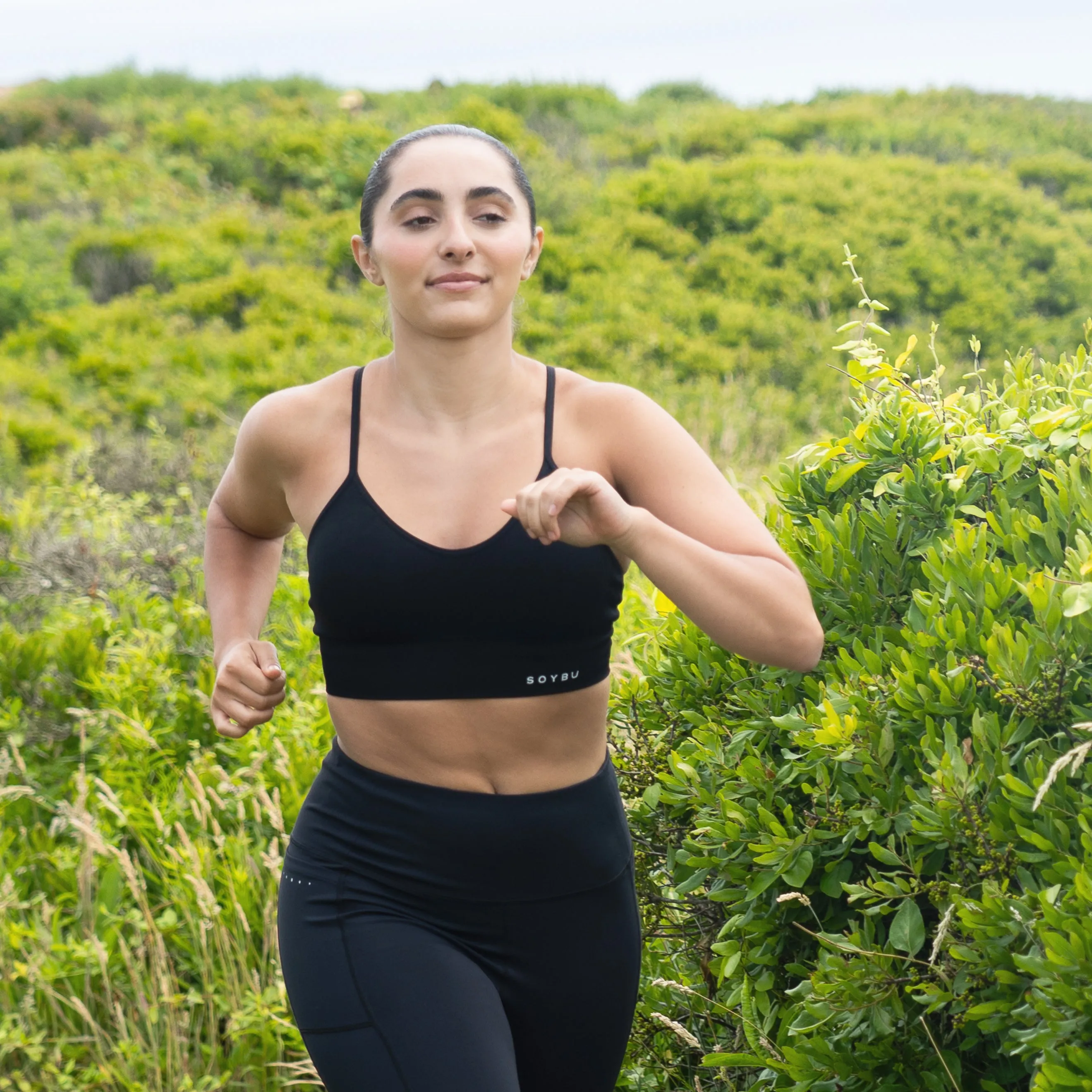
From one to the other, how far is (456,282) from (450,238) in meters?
0.07

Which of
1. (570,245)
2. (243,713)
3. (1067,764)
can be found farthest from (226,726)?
(570,245)

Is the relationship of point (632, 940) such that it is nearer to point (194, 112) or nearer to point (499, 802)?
point (499, 802)

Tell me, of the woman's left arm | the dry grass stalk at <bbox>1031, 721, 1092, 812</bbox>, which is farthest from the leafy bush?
the woman's left arm

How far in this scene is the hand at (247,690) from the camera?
226cm

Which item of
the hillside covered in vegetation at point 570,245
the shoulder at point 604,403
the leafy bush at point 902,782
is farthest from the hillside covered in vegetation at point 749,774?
the hillside covered in vegetation at point 570,245

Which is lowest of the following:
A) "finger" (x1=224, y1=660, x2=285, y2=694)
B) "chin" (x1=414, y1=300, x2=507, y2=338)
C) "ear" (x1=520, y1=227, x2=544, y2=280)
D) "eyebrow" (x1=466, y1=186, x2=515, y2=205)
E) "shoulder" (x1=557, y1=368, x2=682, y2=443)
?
"finger" (x1=224, y1=660, x2=285, y2=694)

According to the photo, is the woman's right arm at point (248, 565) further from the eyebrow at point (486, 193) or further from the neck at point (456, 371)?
the eyebrow at point (486, 193)

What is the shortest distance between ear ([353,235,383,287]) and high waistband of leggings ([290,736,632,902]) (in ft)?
3.02

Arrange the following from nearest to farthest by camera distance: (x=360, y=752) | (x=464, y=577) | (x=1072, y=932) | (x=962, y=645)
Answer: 1. (x=1072, y=932)
2. (x=962, y=645)
3. (x=464, y=577)
4. (x=360, y=752)

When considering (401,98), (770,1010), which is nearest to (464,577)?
(770,1010)

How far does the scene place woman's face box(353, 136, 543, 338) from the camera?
6.84ft

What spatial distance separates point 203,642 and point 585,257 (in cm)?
1225

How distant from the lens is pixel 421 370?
7.27 ft

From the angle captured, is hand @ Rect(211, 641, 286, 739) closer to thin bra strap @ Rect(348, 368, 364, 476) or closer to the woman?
the woman
